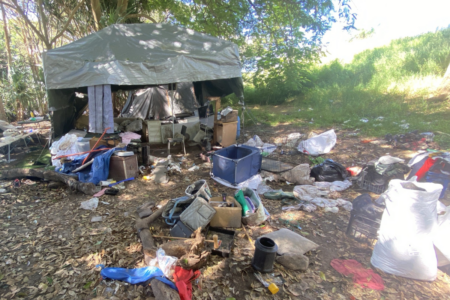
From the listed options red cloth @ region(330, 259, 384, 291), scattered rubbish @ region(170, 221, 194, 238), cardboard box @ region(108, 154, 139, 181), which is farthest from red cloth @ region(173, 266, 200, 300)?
cardboard box @ region(108, 154, 139, 181)

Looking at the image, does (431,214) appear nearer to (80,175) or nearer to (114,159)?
(114,159)

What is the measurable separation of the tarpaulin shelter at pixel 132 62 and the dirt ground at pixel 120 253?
2.58m

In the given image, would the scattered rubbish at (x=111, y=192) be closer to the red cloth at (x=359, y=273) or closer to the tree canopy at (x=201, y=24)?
the red cloth at (x=359, y=273)

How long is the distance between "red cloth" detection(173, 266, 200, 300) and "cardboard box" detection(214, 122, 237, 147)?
5.40 m

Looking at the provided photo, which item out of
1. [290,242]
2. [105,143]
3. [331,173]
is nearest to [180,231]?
[290,242]

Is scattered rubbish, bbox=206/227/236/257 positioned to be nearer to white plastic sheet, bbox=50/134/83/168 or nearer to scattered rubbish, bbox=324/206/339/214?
scattered rubbish, bbox=324/206/339/214

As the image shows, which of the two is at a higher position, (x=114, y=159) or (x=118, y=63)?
(x=118, y=63)

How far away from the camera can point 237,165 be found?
191 inches

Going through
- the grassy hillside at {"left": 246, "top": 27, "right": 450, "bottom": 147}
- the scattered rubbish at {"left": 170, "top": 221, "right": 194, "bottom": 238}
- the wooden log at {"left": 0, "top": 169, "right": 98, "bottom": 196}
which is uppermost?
the grassy hillside at {"left": 246, "top": 27, "right": 450, "bottom": 147}

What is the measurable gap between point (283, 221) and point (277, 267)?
1117 millimetres

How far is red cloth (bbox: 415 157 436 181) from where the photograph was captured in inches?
167

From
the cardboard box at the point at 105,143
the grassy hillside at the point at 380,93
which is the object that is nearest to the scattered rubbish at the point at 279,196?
the cardboard box at the point at 105,143

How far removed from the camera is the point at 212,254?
9.78 feet

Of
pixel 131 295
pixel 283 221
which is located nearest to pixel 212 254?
pixel 131 295
